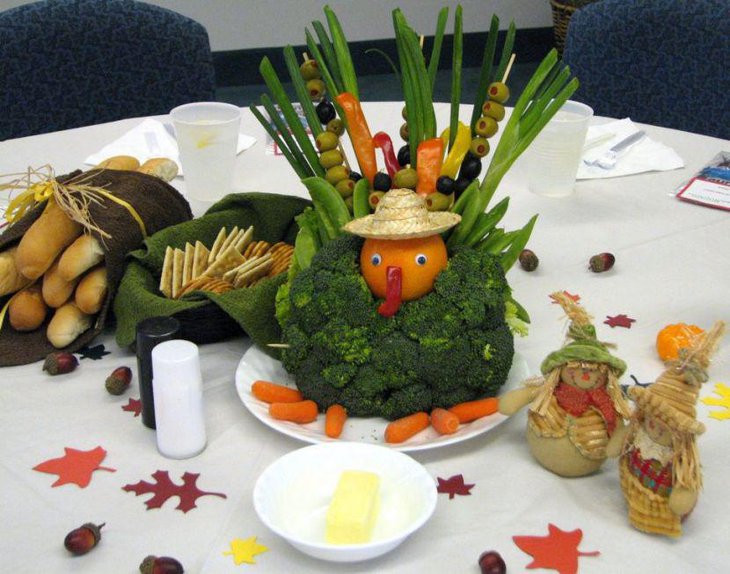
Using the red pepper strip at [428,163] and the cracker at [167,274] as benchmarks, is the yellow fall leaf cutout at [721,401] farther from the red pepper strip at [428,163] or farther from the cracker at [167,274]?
the cracker at [167,274]

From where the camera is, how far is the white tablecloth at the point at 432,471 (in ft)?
2.16

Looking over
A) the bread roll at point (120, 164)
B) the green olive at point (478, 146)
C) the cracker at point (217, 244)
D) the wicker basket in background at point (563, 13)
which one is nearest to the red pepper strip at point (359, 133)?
the green olive at point (478, 146)

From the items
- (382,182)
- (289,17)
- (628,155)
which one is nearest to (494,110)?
(382,182)

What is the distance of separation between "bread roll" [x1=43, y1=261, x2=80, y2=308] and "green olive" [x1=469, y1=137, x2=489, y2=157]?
456 mm

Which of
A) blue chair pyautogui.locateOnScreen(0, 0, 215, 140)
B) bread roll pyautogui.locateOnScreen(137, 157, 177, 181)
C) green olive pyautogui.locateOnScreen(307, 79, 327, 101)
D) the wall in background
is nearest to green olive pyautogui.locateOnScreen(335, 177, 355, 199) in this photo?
green olive pyautogui.locateOnScreen(307, 79, 327, 101)

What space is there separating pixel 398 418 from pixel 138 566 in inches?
10.7

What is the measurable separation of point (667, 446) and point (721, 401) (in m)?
0.22

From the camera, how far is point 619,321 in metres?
1.00

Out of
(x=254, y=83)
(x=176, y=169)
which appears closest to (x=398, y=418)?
(x=176, y=169)

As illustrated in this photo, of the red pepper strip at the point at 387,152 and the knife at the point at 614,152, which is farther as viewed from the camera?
the knife at the point at 614,152

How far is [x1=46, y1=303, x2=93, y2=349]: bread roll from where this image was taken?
3.10 feet

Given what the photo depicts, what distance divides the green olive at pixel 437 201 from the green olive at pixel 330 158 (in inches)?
4.0

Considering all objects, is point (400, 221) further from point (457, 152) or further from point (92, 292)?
point (92, 292)

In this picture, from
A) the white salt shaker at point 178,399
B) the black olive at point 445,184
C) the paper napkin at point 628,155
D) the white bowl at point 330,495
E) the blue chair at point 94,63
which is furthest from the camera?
the blue chair at point 94,63
